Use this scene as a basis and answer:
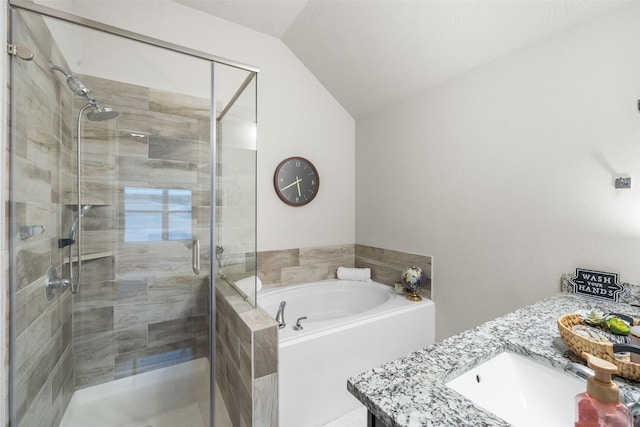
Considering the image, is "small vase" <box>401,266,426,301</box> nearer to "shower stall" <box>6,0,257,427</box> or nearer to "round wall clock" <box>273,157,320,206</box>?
"round wall clock" <box>273,157,320,206</box>

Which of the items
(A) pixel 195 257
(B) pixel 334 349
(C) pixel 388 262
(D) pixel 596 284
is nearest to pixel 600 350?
(D) pixel 596 284

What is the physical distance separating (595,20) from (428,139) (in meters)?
1.03

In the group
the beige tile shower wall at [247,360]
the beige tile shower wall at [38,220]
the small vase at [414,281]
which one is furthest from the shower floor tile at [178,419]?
the small vase at [414,281]

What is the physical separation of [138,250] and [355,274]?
1797 millimetres

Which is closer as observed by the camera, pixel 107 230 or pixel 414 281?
pixel 107 230

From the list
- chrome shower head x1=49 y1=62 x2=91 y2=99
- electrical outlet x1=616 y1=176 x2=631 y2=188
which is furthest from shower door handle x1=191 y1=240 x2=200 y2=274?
electrical outlet x1=616 y1=176 x2=631 y2=188

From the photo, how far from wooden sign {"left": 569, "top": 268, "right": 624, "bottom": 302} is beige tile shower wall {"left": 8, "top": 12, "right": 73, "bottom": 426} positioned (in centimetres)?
257

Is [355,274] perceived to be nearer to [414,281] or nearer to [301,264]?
[301,264]

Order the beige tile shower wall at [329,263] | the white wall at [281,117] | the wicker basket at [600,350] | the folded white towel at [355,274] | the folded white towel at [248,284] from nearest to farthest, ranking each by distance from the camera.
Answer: the wicker basket at [600,350] < the folded white towel at [248,284] < the white wall at [281,117] < the beige tile shower wall at [329,263] < the folded white towel at [355,274]

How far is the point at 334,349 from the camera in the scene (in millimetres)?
1623

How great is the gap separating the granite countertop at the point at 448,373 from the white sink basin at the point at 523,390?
24 millimetres

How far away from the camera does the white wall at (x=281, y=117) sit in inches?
79.9

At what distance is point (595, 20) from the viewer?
1360 mm

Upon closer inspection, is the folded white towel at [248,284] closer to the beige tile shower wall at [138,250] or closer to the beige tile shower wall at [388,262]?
the beige tile shower wall at [138,250]
